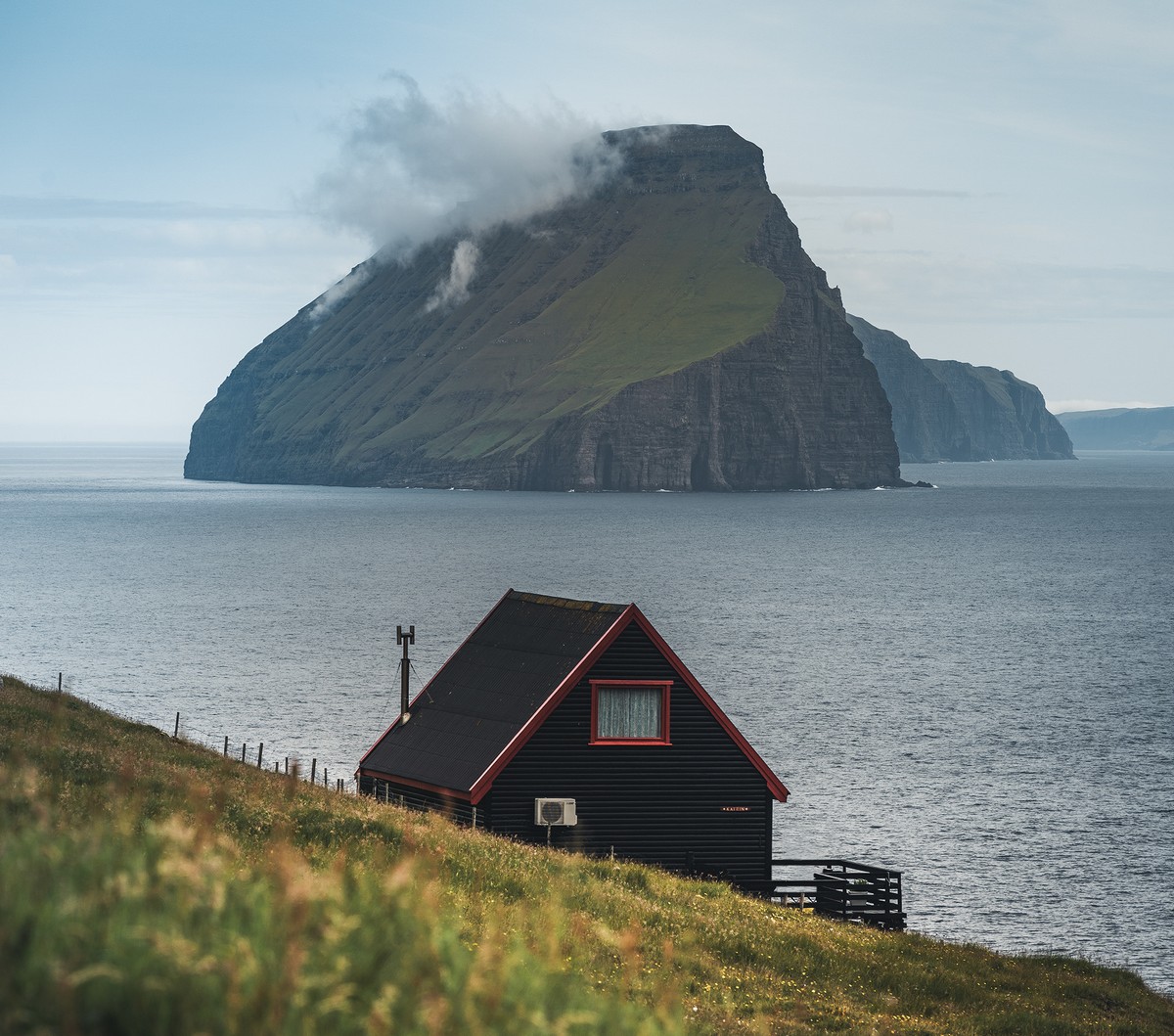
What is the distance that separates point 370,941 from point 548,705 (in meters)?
29.5

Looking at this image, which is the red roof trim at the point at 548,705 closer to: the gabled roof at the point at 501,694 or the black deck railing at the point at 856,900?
the gabled roof at the point at 501,694

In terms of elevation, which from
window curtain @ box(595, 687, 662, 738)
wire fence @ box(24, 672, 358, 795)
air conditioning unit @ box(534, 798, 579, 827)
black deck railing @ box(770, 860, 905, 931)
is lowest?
wire fence @ box(24, 672, 358, 795)

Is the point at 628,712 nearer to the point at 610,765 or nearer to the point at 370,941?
the point at 610,765

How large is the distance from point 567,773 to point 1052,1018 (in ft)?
54.1

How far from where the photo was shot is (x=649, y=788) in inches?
1460

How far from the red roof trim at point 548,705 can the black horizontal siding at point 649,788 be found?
217 millimetres

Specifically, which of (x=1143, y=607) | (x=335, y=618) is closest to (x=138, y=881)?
(x=335, y=618)

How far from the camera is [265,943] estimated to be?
6.60 m

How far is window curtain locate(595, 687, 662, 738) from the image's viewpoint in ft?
121

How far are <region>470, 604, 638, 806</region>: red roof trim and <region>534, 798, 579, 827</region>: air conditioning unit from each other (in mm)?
1395

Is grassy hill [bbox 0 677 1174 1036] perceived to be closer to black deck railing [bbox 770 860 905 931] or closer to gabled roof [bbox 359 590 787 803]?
black deck railing [bbox 770 860 905 931]

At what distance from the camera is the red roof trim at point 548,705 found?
3572 cm

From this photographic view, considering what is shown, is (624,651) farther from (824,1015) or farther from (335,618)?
(335,618)

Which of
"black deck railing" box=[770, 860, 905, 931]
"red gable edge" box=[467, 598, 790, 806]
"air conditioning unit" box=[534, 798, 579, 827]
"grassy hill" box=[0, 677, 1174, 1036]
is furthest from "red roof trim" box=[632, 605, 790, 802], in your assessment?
"grassy hill" box=[0, 677, 1174, 1036]
